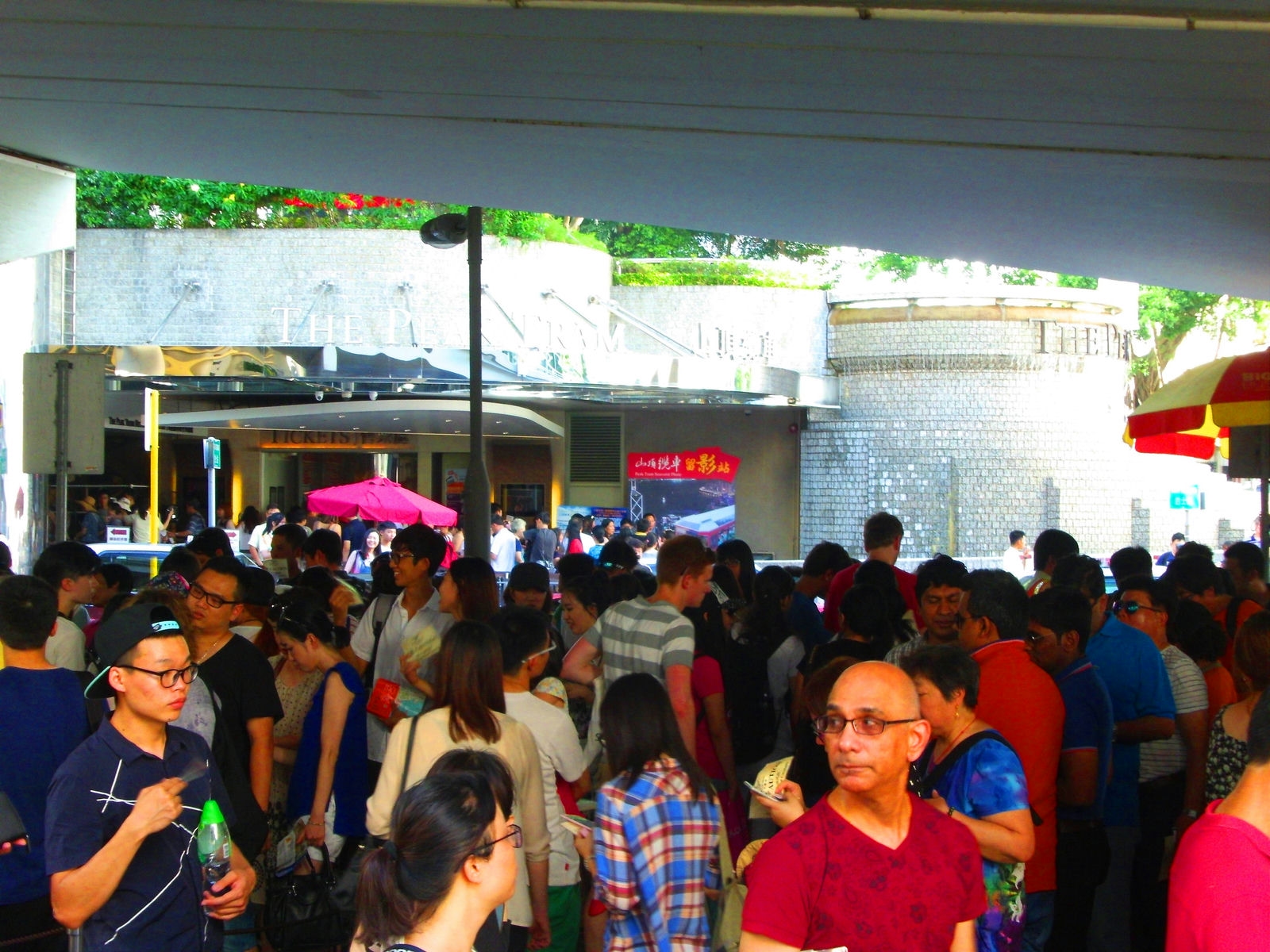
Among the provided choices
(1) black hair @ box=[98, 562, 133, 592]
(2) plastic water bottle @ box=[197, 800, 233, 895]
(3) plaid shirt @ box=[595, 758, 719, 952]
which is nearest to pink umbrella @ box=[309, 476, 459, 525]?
(1) black hair @ box=[98, 562, 133, 592]

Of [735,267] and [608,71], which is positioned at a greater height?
[735,267]

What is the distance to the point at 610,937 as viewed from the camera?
4004mm

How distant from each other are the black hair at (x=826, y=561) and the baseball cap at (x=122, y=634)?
18.1ft

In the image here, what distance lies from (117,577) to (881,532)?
16.7 ft

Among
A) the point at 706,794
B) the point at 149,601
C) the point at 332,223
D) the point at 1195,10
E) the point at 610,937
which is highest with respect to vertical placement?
the point at 332,223

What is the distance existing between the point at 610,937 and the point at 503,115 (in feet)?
13.7

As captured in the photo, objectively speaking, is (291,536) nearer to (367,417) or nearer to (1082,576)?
(1082,576)

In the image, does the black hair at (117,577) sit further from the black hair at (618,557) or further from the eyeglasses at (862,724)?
the eyeglasses at (862,724)

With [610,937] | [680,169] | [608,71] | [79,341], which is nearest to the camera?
[610,937]

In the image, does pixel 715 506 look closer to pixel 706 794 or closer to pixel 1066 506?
pixel 1066 506

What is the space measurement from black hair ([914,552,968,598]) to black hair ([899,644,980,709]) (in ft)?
7.45

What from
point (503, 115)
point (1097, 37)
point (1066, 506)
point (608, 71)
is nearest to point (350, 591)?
point (503, 115)

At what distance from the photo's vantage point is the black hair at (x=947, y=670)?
12.4 ft

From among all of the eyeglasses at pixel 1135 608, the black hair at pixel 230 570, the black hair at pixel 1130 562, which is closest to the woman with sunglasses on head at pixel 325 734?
the black hair at pixel 230 570
